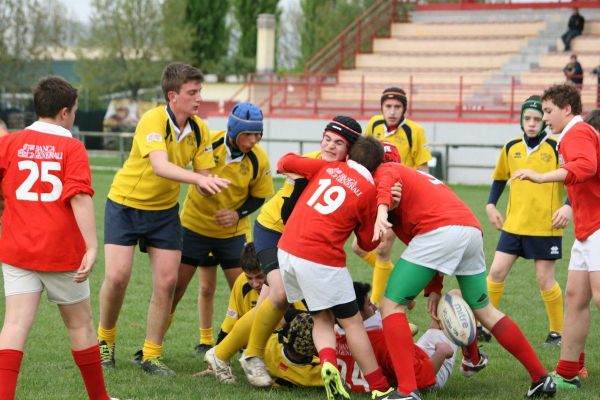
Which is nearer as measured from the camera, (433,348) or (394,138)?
(433,348)

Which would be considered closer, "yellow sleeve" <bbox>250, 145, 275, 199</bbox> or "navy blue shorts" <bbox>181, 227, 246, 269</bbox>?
"yellow sleeve" <bbox>250, 145, 275, 199</bbox>

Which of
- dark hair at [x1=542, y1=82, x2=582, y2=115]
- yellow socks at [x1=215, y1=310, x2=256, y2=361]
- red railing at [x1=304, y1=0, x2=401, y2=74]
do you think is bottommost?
yellow socks at [x1=215, y1=310, x2=256, y2=361]

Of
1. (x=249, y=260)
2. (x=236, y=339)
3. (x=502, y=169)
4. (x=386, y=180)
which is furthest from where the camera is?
(x=502, y=169)

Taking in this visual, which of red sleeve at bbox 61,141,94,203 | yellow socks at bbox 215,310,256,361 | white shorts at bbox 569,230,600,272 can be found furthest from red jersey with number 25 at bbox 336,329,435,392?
red sleeve at bbox 61,141,94,203

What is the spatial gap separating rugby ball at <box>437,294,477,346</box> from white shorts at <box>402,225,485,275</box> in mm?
212

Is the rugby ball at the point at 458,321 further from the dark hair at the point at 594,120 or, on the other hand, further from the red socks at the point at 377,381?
the dark hair at the point at 594,120

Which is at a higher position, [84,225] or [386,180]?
[386,180]

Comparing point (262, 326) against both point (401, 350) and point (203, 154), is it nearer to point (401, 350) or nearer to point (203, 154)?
point (401, 350)

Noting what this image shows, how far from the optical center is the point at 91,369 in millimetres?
5895

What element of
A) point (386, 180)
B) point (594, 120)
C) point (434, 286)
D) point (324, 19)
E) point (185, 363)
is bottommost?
point (185, 363)

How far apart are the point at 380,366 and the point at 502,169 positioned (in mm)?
2744

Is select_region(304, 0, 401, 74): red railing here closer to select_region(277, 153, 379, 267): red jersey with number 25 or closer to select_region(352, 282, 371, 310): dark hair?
select_region(352, 282, 371, 310): dark hair

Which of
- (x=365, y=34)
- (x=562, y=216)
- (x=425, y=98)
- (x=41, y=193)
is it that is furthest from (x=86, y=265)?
(x=365, y=34)

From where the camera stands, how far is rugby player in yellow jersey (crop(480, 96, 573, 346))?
839cm
